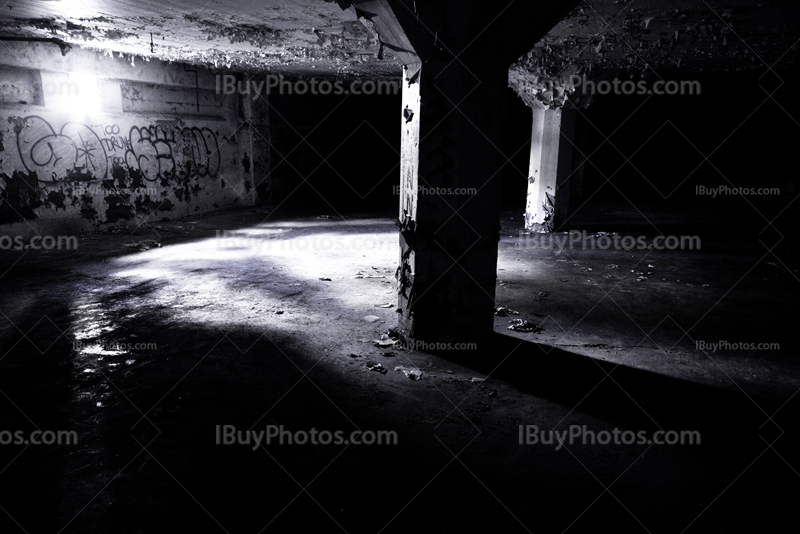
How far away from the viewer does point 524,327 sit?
4.76 meters

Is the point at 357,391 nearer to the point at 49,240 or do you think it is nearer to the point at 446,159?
the point at 446,159

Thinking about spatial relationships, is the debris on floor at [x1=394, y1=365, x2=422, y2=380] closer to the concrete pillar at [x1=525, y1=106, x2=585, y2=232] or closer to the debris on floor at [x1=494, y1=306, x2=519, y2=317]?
the debris on floor at [x1=494, y1=306, x2=519, y2=317]

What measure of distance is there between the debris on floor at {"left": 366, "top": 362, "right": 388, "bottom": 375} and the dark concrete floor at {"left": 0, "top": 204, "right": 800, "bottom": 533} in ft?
0.21

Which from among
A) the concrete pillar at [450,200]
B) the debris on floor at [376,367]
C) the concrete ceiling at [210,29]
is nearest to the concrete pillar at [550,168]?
the concrete ceiling at [210,29]

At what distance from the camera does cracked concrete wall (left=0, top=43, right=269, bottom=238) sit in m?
7.87

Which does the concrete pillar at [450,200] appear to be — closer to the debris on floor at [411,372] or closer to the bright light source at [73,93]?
the debris on floor at [411,372]

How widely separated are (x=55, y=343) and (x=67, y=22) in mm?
4770

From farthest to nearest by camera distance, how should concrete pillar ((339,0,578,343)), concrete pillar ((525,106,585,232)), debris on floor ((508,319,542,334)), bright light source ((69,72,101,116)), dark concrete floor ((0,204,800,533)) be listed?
concrete pillar ((525,106,585,232)), bright light source ((69,72,101,116)), debris on floor ((508,319,542,334)), concrete pillar ((339,0,578,343)), dark concrete floor ((0,204,800,533))

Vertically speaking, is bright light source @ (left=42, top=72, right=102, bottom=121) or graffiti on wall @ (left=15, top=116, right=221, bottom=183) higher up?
bright light source @ (left=42, top=72, right=102, bottom=121)

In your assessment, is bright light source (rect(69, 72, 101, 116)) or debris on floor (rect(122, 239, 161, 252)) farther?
bright light source (rect(69, 72, 101, 116))

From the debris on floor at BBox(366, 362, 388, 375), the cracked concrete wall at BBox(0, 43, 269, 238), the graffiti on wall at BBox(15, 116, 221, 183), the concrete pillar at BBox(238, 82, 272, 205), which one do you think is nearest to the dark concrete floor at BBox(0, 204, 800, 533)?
the debris on floor at BBox(366, 362, 388, 375)

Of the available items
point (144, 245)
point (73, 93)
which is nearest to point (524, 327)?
point (144, 245)

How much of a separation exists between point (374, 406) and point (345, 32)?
525cm

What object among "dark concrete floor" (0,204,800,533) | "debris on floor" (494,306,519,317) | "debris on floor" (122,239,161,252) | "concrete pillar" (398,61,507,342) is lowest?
"dark concrete floor" (0,204,800,533)
